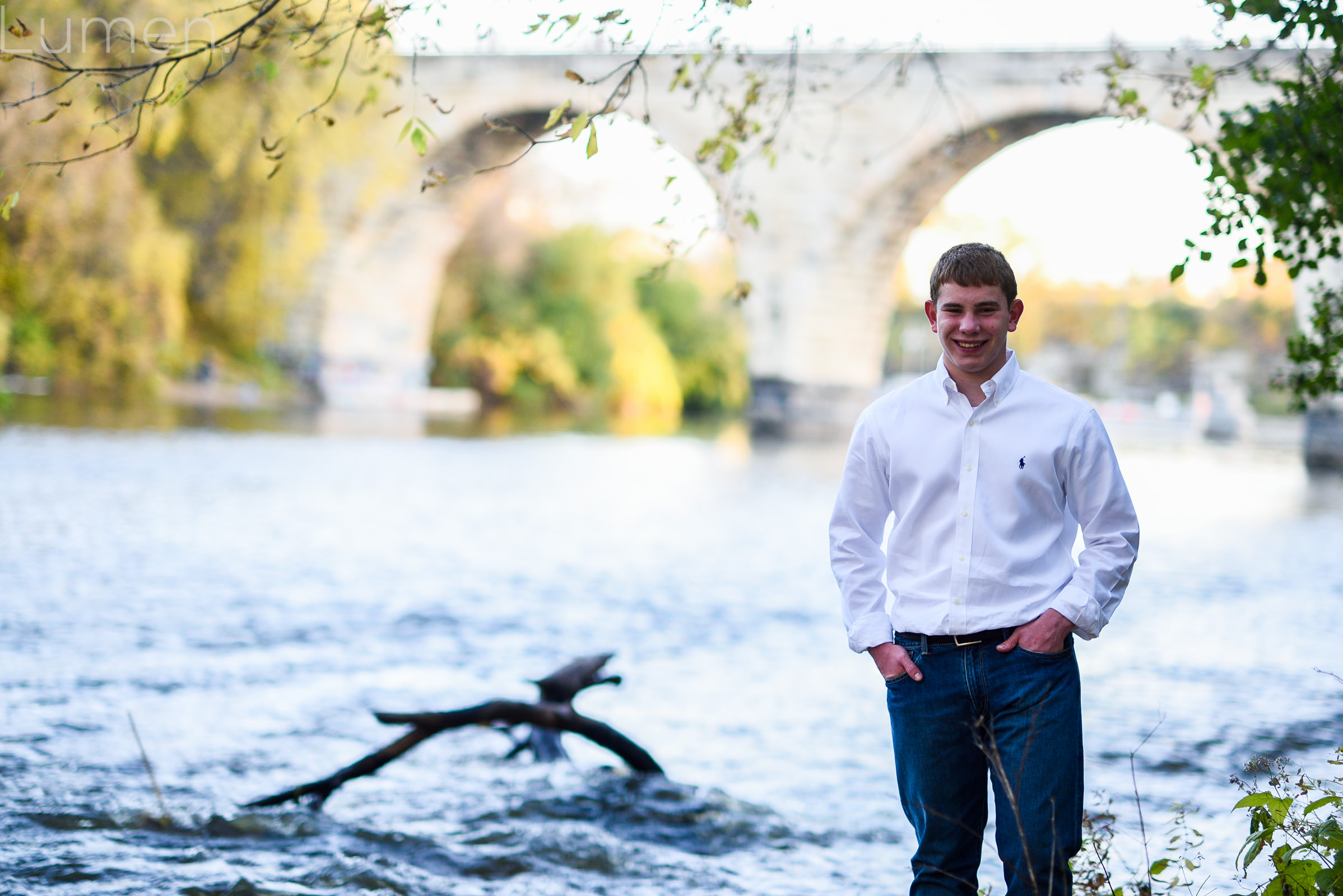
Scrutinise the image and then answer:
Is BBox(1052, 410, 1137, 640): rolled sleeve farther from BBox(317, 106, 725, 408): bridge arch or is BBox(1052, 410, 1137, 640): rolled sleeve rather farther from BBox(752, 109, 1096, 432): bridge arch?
BBox(317, 106, 725, 408): bridge arch

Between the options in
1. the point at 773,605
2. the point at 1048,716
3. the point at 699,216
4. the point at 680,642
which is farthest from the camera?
the point at 773,605

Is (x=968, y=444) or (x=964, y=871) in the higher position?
(x=968, y=444)

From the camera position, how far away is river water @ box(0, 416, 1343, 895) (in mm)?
3703

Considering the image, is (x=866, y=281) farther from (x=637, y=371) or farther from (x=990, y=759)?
(x=990, y=759)

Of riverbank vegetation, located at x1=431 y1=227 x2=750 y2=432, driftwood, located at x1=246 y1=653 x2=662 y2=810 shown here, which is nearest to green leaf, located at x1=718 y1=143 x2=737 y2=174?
driftwood, located at x1=246 y1=653 x2=662 y2=810

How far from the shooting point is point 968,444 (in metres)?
2.33

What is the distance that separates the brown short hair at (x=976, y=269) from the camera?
2.31m

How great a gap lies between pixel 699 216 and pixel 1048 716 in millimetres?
1762

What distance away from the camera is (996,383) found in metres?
2.33

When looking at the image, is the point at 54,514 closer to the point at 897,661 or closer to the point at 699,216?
the point at 699,216

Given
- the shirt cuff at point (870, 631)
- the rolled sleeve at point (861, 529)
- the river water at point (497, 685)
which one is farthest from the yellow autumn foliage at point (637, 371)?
the shirt cuff at point (870, 631)

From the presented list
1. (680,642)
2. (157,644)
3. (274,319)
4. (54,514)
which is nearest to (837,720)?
(680,642)

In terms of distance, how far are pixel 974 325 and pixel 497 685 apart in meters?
3.72

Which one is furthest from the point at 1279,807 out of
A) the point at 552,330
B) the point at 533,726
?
the point at 552,330
